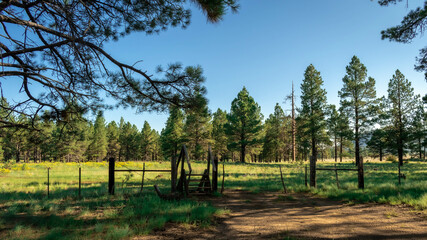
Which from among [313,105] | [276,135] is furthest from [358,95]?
[276,135]

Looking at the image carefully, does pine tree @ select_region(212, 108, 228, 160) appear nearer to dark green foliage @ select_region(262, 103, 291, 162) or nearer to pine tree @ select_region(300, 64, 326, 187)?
dark green foliage @ select_region(262, 103, 291, 162)

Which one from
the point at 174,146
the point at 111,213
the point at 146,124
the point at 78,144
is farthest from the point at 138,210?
the point at 146,124

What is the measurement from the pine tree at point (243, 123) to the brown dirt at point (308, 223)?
86.7 ft

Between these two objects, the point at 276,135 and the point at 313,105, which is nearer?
the point at 313,105

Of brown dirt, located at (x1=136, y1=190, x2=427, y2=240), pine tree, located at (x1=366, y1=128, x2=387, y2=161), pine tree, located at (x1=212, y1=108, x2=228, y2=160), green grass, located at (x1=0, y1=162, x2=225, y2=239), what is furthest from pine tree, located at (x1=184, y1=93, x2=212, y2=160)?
brown dirt, located at (x1=136, y1=190, x2=427, y2=240)

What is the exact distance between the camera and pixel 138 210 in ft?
21.2

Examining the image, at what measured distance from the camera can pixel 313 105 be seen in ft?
104

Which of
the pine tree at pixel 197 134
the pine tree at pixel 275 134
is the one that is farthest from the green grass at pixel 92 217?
the pine tree at pixel 275 134

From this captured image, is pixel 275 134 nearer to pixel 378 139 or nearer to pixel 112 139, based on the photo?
pixel 378 139

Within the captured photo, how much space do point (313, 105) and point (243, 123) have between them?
1084cm

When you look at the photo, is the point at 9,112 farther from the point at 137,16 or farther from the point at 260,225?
the point at 260,225

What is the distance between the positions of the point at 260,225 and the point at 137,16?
6.60 m

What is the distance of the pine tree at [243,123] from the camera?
34.7 meters

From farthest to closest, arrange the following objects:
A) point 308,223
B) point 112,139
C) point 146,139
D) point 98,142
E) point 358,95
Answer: point 112,139
point 146,139
point 98,142
point 358,95
point 308,223
